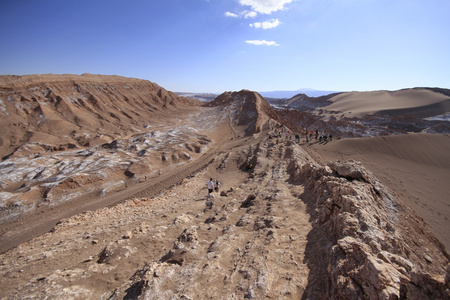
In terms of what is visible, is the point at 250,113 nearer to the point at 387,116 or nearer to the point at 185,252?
the point at 387,116

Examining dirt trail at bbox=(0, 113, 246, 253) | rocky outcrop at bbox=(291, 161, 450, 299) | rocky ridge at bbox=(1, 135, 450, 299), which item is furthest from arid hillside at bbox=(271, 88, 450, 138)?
rocky ridge at bbox=(1, 135, 450, 299)

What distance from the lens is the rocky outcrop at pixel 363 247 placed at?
346 centimetres

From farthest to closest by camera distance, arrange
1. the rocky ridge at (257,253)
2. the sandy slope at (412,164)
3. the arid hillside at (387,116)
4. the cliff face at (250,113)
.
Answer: the arid hillside at (387,116) → the cliff face at (250,113) → the sandy slope at (412,164) → the rocky ridge at (257,253)

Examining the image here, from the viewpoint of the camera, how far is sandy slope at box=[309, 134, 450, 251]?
14537 mm

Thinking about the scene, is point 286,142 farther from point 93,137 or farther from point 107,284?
point 93,137

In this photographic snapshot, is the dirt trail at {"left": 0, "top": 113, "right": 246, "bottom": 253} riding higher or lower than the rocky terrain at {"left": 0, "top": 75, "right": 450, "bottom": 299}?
lower

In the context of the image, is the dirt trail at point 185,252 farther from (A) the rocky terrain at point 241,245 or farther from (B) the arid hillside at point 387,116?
(B) the arid hillside at point 387,116

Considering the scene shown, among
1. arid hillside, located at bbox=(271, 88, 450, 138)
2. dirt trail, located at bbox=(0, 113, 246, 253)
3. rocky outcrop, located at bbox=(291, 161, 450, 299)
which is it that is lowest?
dirt trail, located at bbox=(0, 113, 246, 253)

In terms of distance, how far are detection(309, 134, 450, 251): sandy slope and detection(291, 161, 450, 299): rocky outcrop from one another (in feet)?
20.7

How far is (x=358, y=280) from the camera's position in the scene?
3738mm

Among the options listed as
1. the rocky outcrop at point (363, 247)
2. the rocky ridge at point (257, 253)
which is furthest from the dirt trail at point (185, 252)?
the rocky outcrop at point (363, 247)

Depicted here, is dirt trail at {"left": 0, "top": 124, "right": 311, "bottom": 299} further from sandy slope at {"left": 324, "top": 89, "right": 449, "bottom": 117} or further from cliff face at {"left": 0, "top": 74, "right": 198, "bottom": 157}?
sandy slope at {"left": 324, "top": 89, "right": 449, "bottom": 117}

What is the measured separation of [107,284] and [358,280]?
5.26 meters

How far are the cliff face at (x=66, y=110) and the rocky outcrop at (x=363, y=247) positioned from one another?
34737 mm
